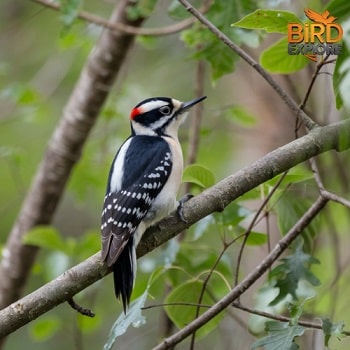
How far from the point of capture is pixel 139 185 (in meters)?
3.47

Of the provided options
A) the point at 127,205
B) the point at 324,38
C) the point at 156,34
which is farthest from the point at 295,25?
the point at 156,34

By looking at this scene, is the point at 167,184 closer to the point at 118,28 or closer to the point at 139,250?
the point at 139,250

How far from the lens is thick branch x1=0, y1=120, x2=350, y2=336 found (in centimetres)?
262

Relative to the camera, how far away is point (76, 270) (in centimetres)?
267

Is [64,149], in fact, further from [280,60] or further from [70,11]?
[280,60]

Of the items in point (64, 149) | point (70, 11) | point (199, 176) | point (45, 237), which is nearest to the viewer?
point (199, 176)

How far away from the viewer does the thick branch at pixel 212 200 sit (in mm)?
2625

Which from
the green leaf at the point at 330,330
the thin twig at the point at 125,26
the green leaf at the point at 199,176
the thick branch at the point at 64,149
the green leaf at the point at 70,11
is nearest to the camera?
the green leaf at the point at 330,330

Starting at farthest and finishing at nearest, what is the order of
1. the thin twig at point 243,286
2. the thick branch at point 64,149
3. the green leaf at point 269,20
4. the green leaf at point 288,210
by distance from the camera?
the thick branch at point 64,149, the green leaf at point 288,210, the thin twig at point 243,286, the green leaf at point 269,20

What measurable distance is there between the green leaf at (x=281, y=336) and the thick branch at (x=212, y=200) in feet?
1.57

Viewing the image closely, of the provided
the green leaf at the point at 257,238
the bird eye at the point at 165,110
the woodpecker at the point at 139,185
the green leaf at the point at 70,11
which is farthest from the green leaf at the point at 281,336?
the green leaf at the point at 70,11

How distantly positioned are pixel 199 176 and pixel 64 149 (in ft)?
6.29

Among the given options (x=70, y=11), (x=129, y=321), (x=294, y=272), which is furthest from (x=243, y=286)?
(x=70, y=11)

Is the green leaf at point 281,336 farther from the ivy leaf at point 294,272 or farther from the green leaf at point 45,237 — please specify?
the green leaf at point 45,237
